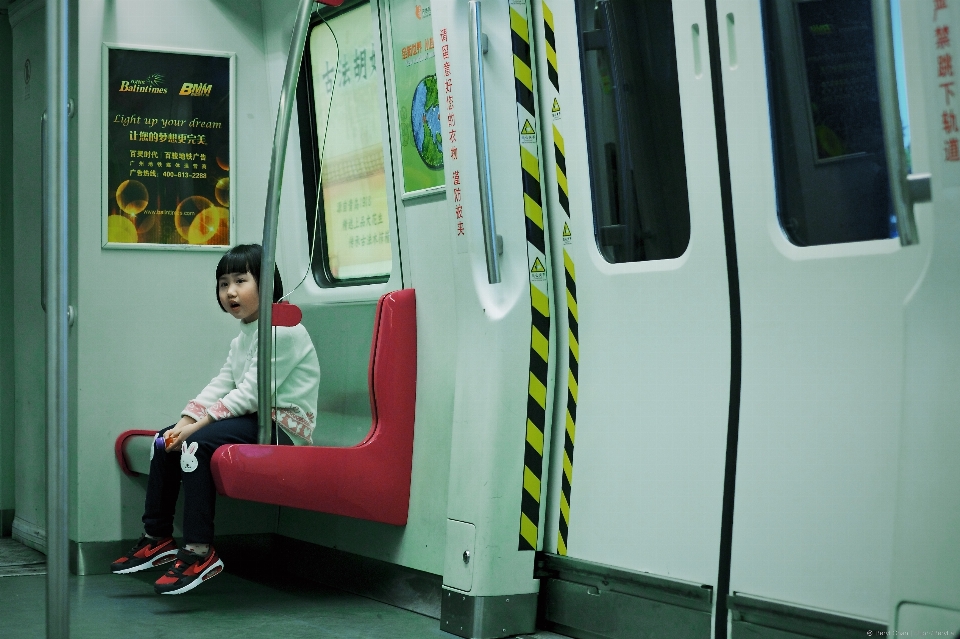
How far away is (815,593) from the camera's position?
2809 mm

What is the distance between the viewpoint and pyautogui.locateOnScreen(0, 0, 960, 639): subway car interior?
265 centimetres

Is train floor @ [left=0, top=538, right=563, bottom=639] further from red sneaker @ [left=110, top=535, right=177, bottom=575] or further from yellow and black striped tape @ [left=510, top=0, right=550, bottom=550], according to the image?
yellow and black striped tape @ [left=510, top=0, right=550, bottom=550]

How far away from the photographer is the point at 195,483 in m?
4.14

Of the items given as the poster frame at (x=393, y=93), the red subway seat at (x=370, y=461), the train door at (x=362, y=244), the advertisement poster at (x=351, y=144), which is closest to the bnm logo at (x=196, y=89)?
the train door at (x=362, y=244)

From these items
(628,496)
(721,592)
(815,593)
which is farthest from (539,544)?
(815,593)

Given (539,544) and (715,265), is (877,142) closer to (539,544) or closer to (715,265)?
(715,265)

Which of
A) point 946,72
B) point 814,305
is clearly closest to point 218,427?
point 814,305

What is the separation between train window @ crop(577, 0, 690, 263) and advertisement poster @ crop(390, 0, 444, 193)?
0.79 m

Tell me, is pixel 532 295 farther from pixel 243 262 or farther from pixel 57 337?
pixel 57 337

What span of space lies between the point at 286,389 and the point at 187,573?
72cm

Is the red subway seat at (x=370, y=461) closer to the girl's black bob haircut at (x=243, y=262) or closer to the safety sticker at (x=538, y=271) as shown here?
the girl's black bob haircut at (x=243, y=262)

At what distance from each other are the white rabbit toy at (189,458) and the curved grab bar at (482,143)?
1373 mm

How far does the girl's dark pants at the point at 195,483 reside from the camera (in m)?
4.13

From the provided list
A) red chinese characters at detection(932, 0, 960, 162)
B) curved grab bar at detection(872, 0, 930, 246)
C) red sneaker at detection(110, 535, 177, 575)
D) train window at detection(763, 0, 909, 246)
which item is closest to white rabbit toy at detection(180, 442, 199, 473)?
red sneaker at detection(110, 535, 177, 575)
